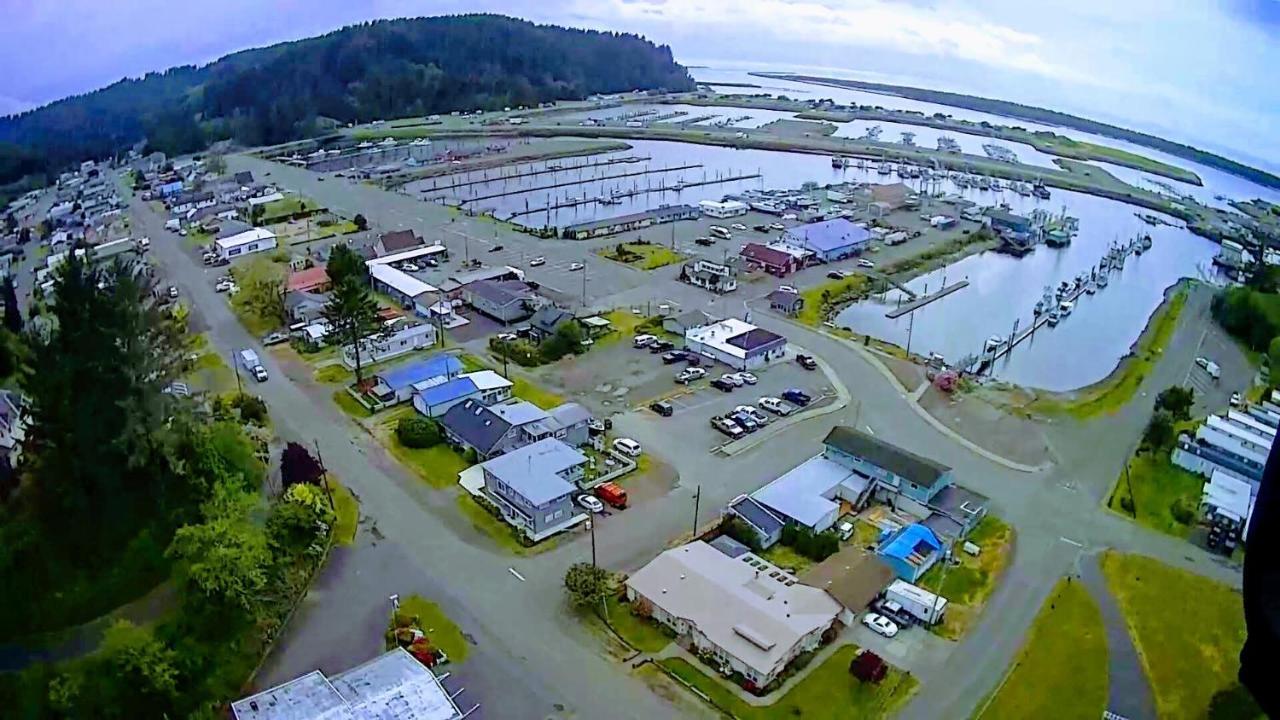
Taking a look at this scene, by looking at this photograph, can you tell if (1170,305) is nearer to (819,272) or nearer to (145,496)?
(819,272)

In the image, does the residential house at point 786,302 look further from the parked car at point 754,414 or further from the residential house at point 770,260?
the parked car at point 754,414

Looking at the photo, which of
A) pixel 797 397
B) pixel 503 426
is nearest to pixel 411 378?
pixel 503 426

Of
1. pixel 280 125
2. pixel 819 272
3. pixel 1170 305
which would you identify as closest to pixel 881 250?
pixel 819 272

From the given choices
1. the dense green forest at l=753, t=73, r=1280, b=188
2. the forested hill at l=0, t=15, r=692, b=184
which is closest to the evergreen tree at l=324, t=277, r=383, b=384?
the forested hill at l=0, t=15, r=692, b=184

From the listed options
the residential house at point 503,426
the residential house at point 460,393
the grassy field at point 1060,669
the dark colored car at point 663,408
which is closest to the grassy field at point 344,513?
the residential house at point 503,426

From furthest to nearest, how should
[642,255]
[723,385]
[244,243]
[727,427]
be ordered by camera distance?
[244,243], [642,255], [723,385], [727,427]

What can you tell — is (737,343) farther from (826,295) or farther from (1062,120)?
(1062,120)

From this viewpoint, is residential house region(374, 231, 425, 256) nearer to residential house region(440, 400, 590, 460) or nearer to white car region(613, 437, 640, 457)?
residential house region(440, 400, 590, 460)
